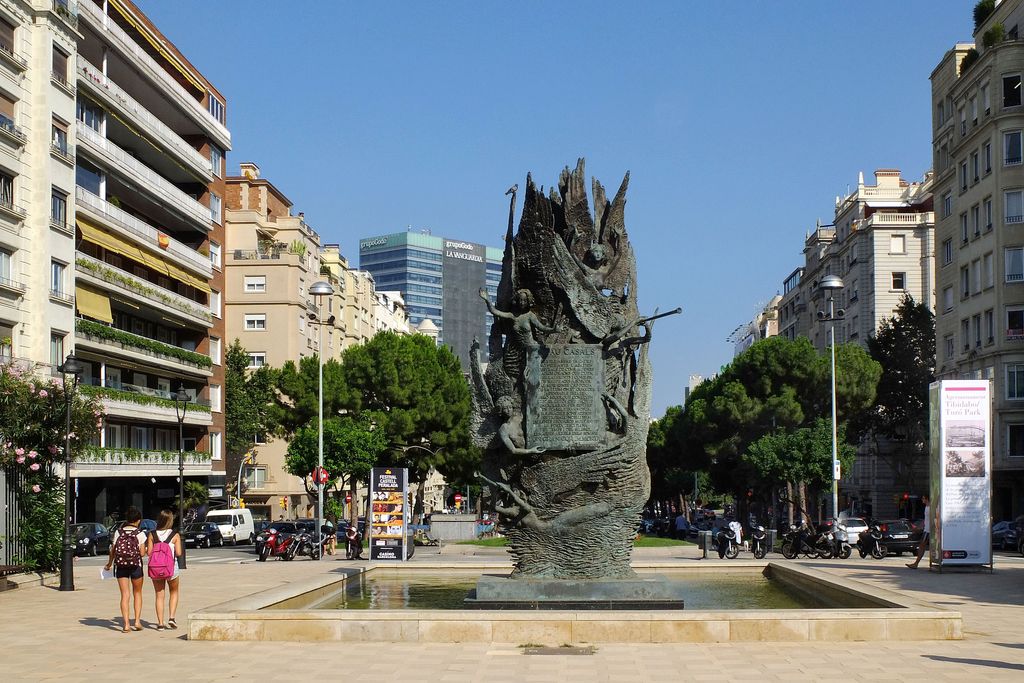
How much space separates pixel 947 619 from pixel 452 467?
41836 millimetres

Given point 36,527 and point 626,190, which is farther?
point 36,527

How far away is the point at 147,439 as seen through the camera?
51.6 meters

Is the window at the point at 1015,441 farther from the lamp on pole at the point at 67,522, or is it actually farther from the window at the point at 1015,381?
the lamp on pole at the point at 67,522

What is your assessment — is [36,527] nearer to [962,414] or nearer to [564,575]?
[564,575]

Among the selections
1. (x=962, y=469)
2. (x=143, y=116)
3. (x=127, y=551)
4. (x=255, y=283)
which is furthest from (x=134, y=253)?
(x=127, y=551)

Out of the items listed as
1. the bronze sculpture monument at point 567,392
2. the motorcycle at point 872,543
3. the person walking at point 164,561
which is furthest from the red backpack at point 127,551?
the motorcycle at point 872,543

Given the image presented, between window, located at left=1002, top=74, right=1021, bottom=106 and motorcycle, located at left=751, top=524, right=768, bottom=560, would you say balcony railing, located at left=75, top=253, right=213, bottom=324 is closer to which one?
motorcycle, located at left=751, top=524, right=768, bottom=560

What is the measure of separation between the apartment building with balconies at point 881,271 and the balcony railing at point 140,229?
1657 inches

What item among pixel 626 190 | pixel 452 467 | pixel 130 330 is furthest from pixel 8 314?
pixel 626 190

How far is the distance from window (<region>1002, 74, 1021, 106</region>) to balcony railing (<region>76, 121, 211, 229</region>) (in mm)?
37834

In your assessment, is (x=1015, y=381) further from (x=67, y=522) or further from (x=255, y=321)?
(x=67, y=522)

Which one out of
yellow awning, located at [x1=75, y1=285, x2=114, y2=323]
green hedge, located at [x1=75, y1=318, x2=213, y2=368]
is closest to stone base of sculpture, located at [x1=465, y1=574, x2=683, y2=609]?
green hedge, located at [x1=75, y1=318, x2=213, y2=368]

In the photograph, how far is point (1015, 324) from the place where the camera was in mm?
52688

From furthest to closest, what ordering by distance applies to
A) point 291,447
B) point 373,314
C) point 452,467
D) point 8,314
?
point 373,314, point 452,467, point 291,447, point 8,314
